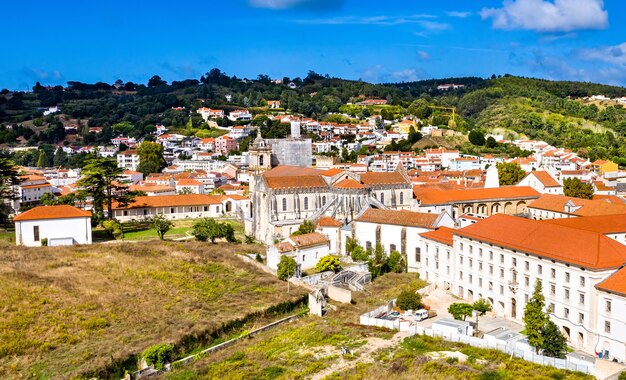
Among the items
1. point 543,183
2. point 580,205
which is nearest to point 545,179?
point 543,183

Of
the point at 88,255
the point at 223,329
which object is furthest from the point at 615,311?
the point at 88,255

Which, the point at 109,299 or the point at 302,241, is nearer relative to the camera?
the point at 109,299

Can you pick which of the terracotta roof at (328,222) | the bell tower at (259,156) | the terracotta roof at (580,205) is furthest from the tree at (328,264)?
the bell tower at (259,156)

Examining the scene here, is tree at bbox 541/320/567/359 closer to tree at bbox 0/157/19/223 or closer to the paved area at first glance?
the paved area

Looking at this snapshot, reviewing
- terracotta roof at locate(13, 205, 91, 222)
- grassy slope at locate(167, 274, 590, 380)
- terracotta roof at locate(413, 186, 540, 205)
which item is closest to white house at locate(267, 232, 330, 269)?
grassy slope at locate(167, 274, 590, 380)

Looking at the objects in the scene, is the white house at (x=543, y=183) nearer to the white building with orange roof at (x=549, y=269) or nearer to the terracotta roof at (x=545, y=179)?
the terracotta roof at (x=545, y=179)

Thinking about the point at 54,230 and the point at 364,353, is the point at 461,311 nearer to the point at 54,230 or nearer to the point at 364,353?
the point at 364,353

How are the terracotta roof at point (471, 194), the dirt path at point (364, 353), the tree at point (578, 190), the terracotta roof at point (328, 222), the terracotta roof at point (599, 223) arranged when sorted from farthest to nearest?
the tree at point (578, 190) → the terracotta roof at point (471, 194) → the terracotta roof at point (328, 222) → the terracotta roof at point (599, 223) → the dirt path at point (364, 353)
